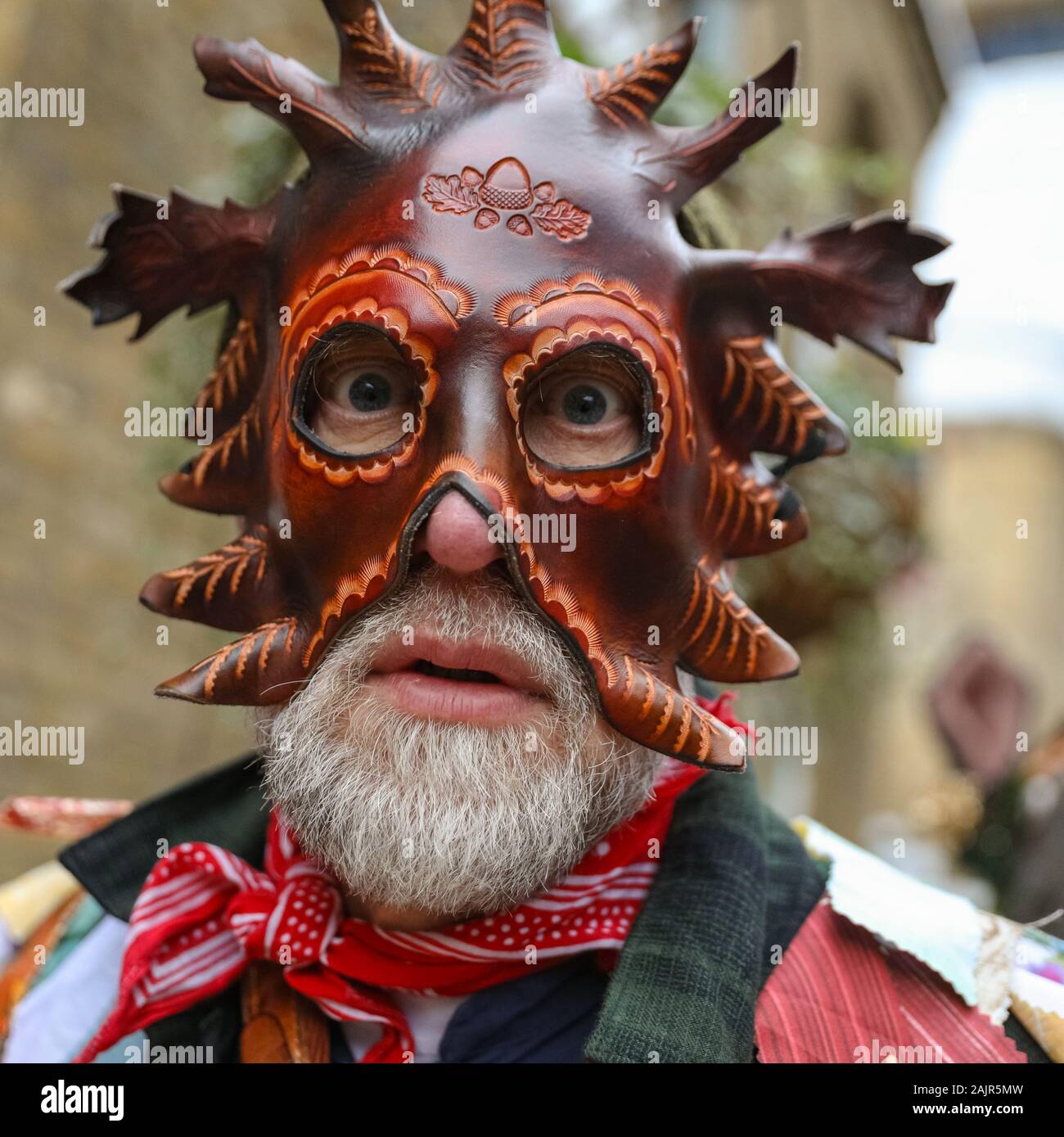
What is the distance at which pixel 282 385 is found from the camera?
154cm

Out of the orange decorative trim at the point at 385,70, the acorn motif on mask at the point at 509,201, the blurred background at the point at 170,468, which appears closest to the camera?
the acorn motif on mask at the point at 509,201

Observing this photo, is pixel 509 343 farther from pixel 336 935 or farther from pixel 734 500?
pixel 336 935

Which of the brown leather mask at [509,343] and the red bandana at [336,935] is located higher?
the brown leather mask at [509,343]

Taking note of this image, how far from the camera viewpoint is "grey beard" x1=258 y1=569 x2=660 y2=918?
144 centimetres

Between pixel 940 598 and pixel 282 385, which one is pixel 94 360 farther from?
pixel 940 598

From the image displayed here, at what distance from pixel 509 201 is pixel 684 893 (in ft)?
3.14

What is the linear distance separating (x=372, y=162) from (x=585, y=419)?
1.51ft

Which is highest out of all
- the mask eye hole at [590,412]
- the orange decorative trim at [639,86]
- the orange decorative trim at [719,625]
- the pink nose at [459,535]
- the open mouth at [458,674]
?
the orange decorative trim at [639,86]

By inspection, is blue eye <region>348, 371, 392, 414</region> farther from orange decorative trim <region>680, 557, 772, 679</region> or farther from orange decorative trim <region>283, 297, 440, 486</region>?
orange decorative trim <region>680, 557, 772, 679</region>

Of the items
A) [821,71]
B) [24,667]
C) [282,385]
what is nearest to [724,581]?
[282,385]

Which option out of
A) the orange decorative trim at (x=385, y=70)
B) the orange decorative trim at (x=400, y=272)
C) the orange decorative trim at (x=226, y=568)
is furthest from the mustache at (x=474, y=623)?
the orange decorative trim at (x=385, y=70)

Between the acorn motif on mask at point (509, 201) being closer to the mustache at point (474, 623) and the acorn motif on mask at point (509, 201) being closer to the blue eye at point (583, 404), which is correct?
the blue eye at point (583, 404)

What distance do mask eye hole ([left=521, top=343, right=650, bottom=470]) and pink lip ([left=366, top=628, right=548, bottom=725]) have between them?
27cm

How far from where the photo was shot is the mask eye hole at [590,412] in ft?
4.84
